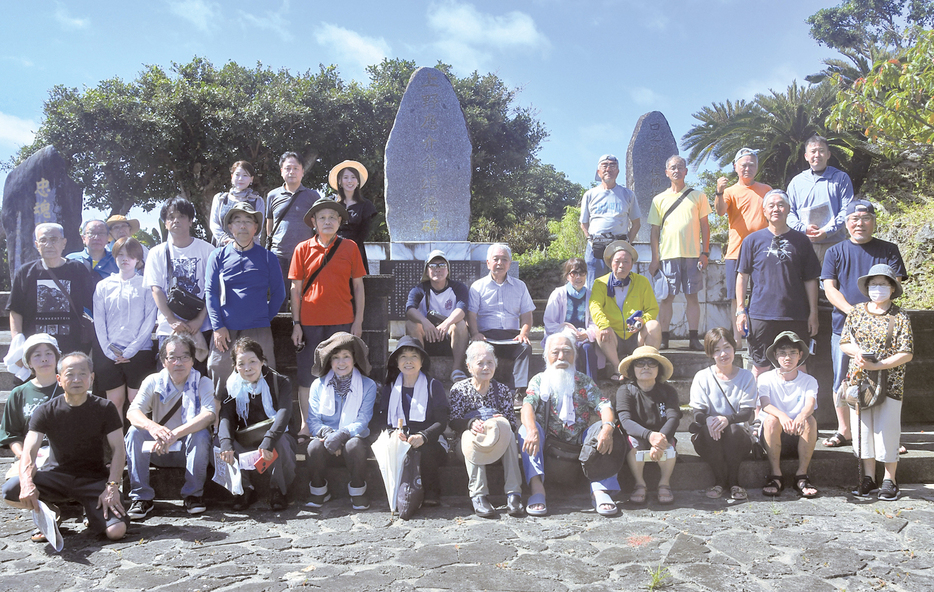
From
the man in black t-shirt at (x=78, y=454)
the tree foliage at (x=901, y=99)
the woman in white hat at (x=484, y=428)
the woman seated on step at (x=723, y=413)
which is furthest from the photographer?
the tree foliage at (x=901, y=99)

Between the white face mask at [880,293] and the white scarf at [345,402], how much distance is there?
3.45 metres

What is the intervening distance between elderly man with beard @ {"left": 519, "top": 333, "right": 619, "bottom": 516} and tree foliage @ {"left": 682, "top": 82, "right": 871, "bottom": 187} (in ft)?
50.6

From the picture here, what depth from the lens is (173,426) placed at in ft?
13.8

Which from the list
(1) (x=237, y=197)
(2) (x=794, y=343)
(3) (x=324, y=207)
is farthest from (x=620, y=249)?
(1) (x=237, y=197)

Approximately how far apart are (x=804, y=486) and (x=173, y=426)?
4041mm

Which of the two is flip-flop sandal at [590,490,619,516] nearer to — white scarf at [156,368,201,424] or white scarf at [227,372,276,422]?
white scarf at [227,372,276,422]

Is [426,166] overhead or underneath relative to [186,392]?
overhead

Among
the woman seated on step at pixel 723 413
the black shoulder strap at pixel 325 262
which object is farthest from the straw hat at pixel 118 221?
the woman seated on step at pixel 723 413

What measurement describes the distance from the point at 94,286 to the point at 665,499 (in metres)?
4.23

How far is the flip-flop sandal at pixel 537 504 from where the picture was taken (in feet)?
12.8

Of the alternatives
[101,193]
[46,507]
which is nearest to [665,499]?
[46,507]

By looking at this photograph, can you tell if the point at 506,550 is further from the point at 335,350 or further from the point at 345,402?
the point at 335,350

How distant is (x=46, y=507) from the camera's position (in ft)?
11.2

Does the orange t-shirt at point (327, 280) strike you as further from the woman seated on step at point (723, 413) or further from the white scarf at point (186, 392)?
the woman seated on step at point (723, 413)
